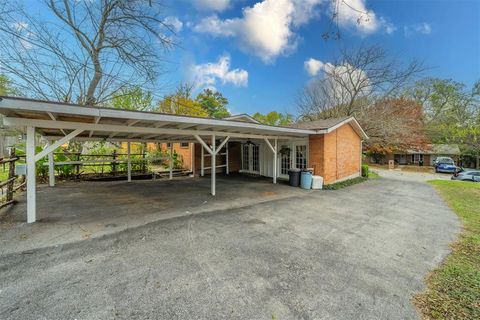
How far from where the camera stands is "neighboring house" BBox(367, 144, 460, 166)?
29.2 metres

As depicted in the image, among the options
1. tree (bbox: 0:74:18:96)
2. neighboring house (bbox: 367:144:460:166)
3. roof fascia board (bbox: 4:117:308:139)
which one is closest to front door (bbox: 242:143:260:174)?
roof fascia board (bbox: 4:117:308:139)

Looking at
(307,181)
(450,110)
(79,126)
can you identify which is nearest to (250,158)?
(307,181)

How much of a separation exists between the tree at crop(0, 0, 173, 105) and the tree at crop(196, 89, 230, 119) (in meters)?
20.7

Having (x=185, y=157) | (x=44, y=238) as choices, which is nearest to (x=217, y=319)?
(x=44, y=238)

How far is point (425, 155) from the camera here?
31562mm

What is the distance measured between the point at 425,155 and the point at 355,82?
22200 millimetres

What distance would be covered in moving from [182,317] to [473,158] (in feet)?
139

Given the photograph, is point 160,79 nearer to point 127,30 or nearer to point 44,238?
point 127,30

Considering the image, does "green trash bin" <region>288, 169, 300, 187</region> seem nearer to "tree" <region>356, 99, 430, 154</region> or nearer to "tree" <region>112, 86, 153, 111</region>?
"tree" <region>112, 86, 153, 111</region>

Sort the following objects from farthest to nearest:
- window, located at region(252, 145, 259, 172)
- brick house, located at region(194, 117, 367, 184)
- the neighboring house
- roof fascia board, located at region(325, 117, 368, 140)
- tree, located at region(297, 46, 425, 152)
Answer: the neighboring house, tree, located at region(297, 46, 425, 152), window, located at region(252, 145, 259, 172), brick house, located at region(194, 117, 367, 184), roof fascia board, located at region(325, 117, 368, 140)

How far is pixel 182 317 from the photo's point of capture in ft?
6.86

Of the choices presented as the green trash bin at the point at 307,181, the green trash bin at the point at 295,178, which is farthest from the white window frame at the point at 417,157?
the green trash bin at the point at 295,178

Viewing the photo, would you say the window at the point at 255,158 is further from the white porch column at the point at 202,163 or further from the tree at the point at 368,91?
the tree at the point at 368,91

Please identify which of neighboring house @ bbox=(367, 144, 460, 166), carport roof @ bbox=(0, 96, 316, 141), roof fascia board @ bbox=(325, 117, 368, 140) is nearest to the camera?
carport roof @ bbox=(0, 96, 316, 141)
